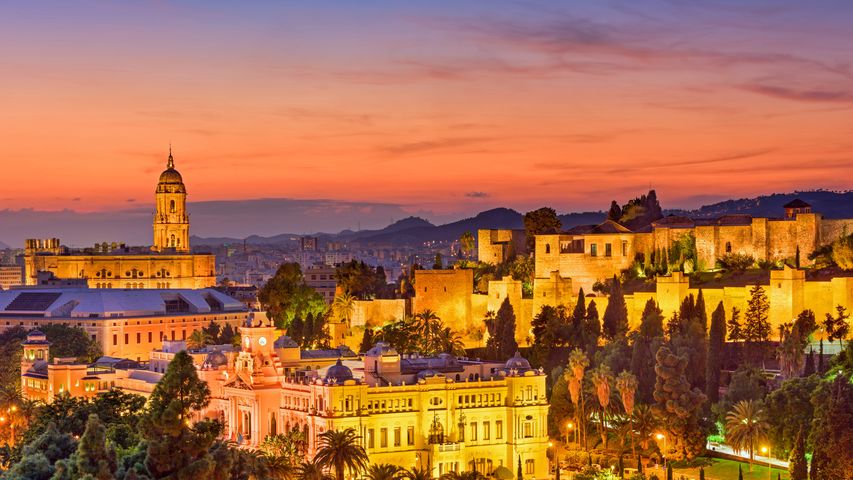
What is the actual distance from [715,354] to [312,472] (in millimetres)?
21866

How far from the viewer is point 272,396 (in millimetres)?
65875

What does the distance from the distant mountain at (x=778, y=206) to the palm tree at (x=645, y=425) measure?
80.2m

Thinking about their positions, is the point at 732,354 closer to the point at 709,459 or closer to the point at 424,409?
the point at 709,459

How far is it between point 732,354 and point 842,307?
19.5 ft

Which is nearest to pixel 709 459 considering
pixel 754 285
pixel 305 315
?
pixel 754 285

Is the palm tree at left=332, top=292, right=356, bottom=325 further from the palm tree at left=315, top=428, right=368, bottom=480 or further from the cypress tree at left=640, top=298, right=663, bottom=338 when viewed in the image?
the palm tree at left=315, top=428, right=368, bottom=480

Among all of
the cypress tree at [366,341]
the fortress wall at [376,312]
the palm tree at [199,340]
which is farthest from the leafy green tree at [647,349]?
the palm tree at [199,340]

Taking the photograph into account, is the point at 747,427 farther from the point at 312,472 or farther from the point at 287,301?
the point at 287,301

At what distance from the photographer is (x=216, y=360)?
231 feet

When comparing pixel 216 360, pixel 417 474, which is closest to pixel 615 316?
pixel 216 360

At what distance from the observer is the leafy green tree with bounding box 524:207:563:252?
95.5m

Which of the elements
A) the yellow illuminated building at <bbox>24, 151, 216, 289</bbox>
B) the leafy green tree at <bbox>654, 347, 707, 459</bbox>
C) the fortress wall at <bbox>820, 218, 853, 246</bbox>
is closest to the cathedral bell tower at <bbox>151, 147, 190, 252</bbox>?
the yellow illuminated building at <bbox>24, 151, 216, 289</bbox>

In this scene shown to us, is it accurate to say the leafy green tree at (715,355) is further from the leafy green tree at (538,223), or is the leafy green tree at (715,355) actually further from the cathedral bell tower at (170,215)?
the cathedral bell tower at (170,215)

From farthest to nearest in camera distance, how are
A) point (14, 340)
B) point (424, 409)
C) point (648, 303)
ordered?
point (14, 340)
point (648, 303)
point (424, 409)
